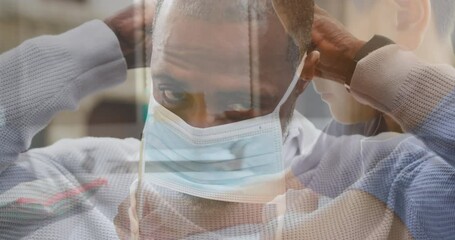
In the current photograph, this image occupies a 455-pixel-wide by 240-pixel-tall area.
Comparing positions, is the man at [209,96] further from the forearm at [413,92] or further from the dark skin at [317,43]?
the forearm at [413,92]

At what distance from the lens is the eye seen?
3.89ft

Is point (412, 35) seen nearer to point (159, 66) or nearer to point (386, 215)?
point (386, 215)

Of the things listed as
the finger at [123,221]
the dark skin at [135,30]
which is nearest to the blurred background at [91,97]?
the dark skin at [135,30]

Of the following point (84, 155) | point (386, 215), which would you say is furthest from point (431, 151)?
point (84, 155)

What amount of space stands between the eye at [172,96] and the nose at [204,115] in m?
0.02

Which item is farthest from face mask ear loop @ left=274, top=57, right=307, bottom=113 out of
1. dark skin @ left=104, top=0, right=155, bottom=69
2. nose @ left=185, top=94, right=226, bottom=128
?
dark skin @ left=104, top=0, right=155, bottom=69

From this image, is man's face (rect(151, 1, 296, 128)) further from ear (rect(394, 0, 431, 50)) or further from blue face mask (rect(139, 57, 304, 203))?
ear (rect(394, 0, 431, 50))

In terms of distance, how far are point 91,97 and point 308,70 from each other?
0.37 metres

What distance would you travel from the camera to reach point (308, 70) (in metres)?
1.26

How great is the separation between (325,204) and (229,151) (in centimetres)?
20

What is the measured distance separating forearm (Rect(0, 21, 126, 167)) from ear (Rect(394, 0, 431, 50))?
475 millimetres

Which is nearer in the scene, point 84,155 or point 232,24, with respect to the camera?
point 232,24

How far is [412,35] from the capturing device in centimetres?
125

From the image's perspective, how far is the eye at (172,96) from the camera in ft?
3.89
